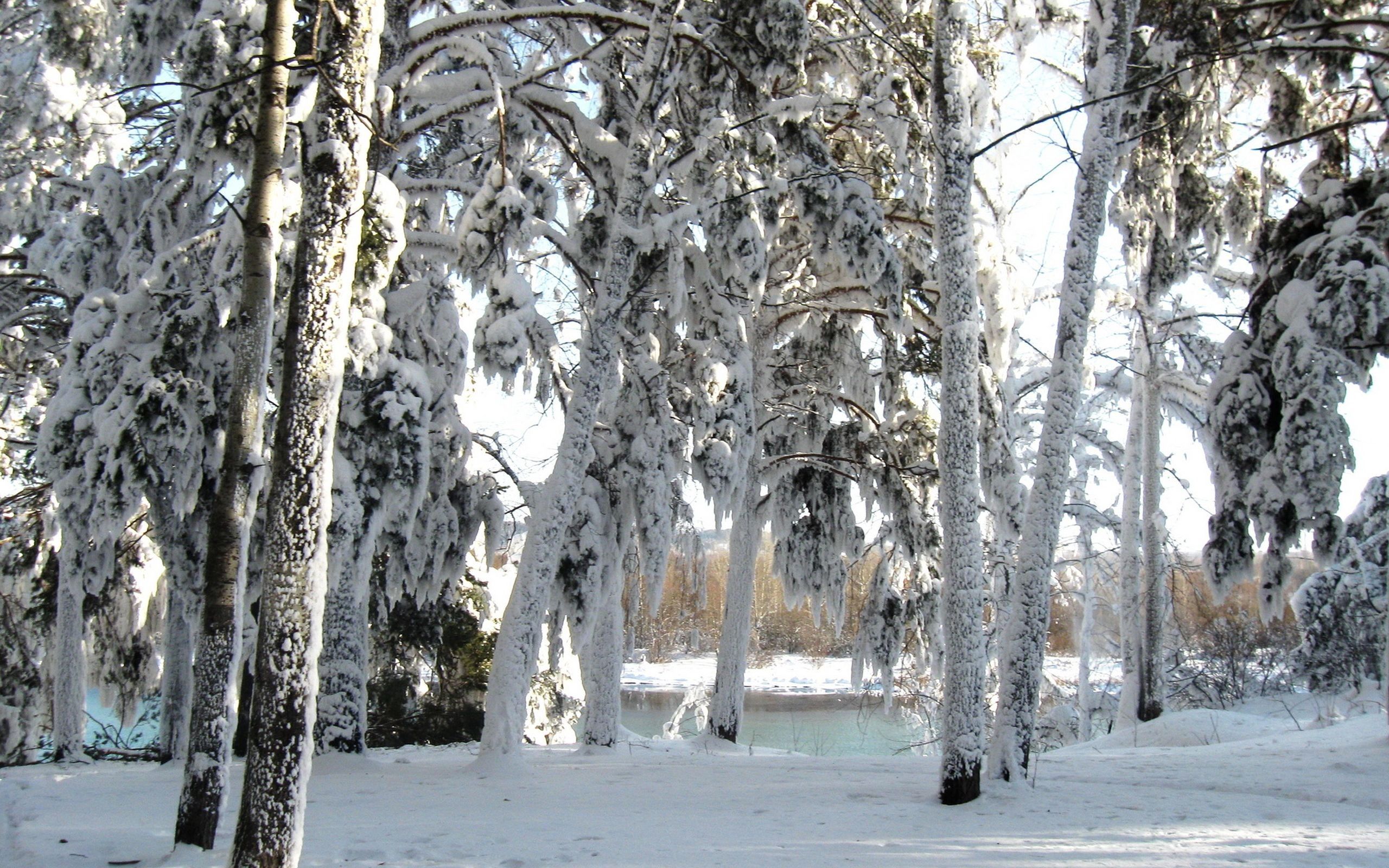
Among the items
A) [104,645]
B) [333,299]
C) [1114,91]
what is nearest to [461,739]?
[104,645]

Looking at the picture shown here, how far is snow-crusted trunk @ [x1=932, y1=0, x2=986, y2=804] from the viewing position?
20.4 feet

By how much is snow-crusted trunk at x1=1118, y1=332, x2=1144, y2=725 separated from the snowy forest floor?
4485mm

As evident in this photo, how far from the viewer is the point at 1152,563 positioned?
1322 cm

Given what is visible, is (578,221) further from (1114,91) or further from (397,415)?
(1114,91)

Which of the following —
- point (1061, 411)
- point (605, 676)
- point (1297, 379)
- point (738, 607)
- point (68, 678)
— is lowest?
point (68, 678)

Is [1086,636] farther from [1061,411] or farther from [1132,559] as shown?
[1061,411]

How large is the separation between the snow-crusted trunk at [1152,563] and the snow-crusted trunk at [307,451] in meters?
11.5

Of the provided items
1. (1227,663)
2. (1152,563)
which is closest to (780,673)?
(1227,663)

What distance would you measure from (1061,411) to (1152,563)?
25.5ft

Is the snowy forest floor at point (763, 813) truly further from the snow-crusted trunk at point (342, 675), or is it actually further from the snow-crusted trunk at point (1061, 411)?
the snow-crusted trunk at point (1061, 411)

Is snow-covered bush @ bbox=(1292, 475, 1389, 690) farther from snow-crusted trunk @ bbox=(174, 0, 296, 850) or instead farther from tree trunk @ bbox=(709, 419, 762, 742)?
snow-crusted trunk @ bbox=(174, 0, 296, 850)

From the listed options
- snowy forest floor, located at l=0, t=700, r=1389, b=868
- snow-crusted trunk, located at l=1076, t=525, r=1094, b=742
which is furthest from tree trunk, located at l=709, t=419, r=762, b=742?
snow-crusted trunk, located at l=1076, t=525, r=1094, b=742

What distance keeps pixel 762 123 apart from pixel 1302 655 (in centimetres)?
1094

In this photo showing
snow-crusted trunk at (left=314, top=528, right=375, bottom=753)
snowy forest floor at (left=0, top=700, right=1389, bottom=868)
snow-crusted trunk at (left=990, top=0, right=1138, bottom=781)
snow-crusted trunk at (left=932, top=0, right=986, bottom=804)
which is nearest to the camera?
snowy forest floor at (left=0, top=700, right=1389, bottom=868)
